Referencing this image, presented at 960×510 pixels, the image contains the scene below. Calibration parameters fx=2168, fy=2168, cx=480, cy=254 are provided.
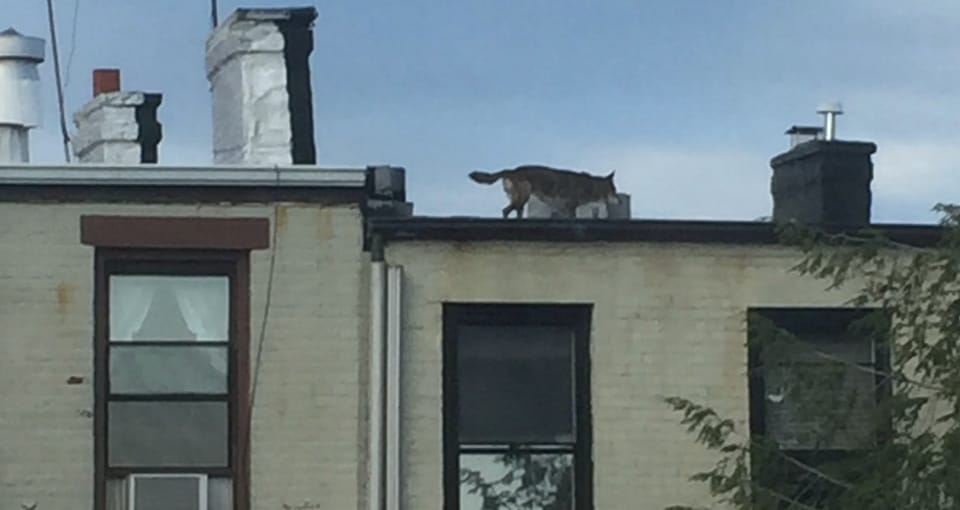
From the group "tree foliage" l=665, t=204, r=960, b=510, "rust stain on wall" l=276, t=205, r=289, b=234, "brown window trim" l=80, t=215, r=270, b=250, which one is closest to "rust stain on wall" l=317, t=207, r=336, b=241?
"rust stain on wall" l=276, t=205, r=289, b=234

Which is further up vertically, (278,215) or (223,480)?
(278,215)

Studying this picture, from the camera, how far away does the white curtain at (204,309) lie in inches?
598

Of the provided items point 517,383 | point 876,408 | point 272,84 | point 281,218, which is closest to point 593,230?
point 517,383

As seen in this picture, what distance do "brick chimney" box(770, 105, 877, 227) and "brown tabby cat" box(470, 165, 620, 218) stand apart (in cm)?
137

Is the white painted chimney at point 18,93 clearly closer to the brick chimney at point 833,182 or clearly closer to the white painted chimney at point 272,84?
the white painted chimney at point 272,84

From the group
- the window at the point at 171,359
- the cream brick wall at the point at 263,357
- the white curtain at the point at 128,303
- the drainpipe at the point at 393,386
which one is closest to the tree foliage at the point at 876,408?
the drainpipe at the point at 393,386

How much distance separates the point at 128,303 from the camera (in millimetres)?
15141

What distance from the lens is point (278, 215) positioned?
598 inches

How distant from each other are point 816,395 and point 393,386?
3007 millimetres

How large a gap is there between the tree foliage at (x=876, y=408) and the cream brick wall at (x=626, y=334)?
0.66ft

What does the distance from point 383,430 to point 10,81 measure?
448 centimetres

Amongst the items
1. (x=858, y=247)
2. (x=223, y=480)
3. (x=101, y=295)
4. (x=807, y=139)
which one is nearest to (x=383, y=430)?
(x=223, y=480)

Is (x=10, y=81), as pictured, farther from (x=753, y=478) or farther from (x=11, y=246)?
(x=753, y=478)

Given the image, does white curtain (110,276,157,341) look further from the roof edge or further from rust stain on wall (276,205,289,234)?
rust stain on wall (276,205,289,234)
